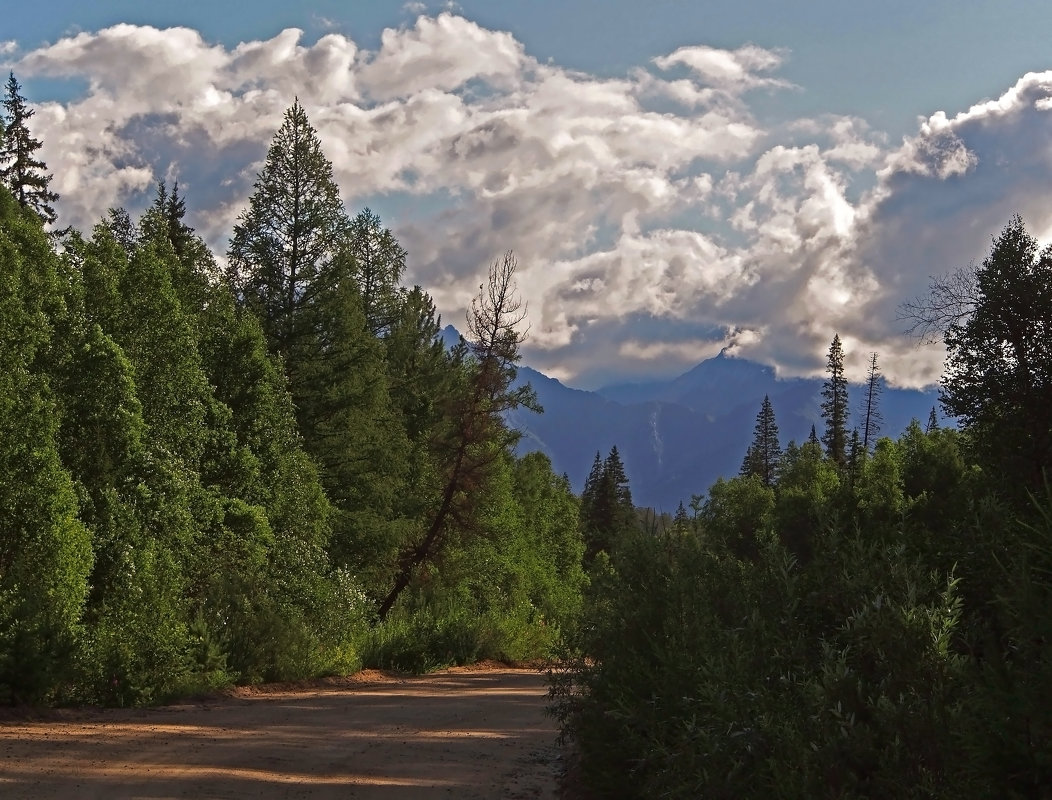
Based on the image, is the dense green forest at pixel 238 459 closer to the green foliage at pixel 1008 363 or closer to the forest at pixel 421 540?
the forest at pixel 421 540

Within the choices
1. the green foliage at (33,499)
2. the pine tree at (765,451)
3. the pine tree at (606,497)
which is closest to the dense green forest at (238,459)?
the green foliage at (33,499)

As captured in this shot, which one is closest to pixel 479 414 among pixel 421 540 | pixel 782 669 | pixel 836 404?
pixel 421 540

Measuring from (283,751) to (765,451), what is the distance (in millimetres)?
79609

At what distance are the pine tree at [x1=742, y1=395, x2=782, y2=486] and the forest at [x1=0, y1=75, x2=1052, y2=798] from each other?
41.0 meters

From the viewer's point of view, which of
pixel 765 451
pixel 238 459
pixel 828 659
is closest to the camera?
pixel 828 659

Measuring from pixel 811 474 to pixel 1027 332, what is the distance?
45.6 meters

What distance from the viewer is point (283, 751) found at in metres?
11.5

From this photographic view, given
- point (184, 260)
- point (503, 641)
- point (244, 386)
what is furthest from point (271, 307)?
point (503, 641)

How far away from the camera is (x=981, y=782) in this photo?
11.3 feet

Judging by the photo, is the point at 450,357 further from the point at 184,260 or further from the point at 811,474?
the point at 811,474

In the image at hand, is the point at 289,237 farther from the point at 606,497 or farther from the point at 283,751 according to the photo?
the point at 606,497

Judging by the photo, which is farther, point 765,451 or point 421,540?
point 765,451

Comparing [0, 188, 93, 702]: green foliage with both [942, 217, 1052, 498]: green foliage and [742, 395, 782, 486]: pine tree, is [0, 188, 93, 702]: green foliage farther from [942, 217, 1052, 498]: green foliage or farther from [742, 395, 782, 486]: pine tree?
[742, 395, 782, 486]: pine tree

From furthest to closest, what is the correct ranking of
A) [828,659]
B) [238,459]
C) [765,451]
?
[765,451] < [238,459] < [828,659]
